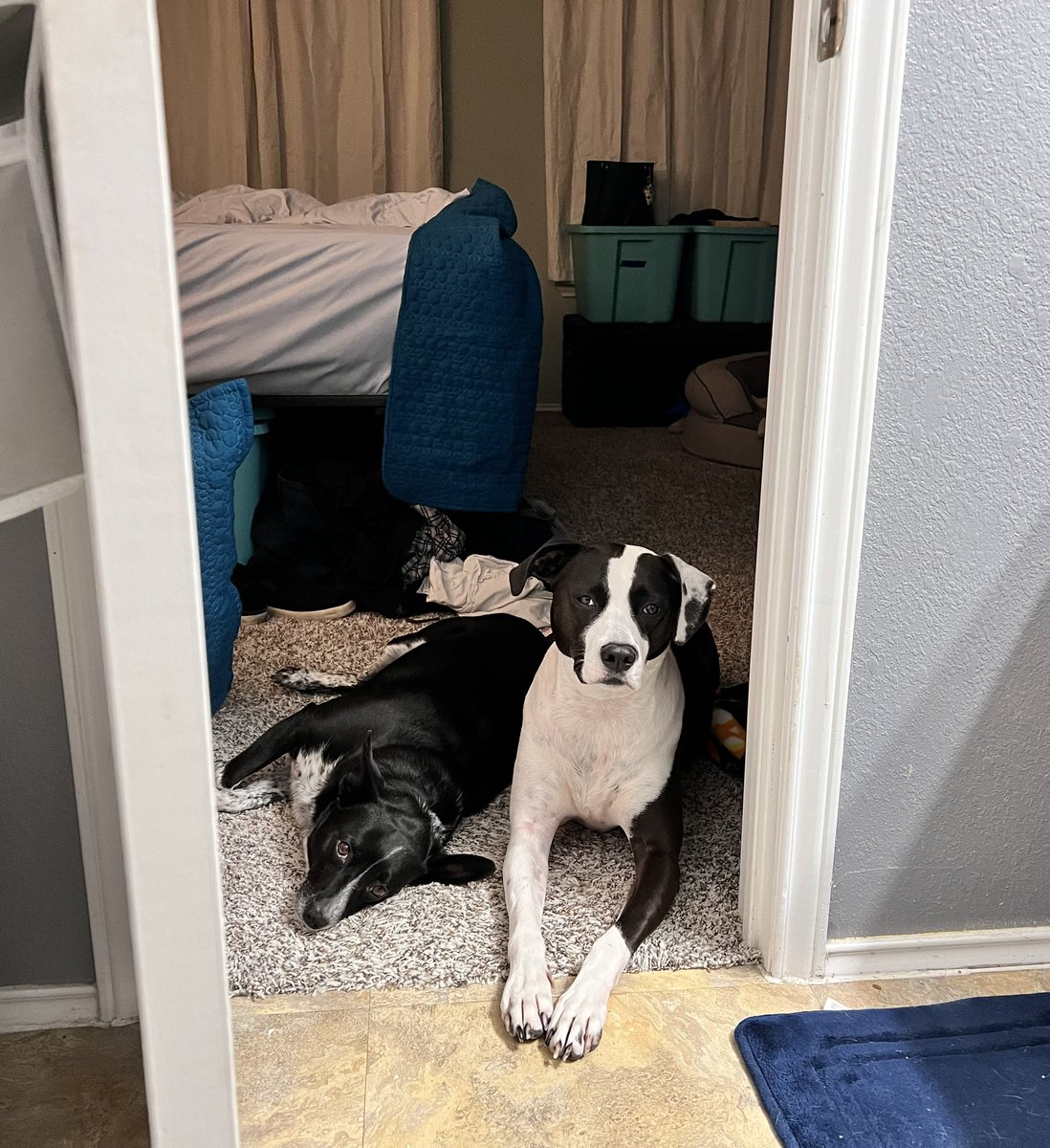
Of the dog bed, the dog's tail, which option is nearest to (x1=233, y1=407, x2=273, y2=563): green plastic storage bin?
the dog's tail

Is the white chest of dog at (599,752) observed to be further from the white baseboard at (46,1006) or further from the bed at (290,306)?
the bed at (290,306)

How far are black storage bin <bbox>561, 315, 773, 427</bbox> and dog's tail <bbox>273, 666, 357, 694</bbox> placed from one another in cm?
308

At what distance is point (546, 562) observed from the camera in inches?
72.9

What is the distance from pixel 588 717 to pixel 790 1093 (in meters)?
0.66

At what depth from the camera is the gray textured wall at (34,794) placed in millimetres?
1234

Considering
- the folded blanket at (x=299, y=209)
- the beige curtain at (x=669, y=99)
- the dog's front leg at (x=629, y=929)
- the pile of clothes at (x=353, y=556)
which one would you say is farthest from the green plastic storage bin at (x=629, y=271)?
the dog's front leg at (x=629, y=929)

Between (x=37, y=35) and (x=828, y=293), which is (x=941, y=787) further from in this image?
(x=37, y=35)

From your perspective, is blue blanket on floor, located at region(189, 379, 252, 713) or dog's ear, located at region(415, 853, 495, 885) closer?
dog's ear, located at region(415, 853, 495, 885)

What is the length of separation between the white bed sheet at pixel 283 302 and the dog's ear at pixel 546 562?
1.29 metres

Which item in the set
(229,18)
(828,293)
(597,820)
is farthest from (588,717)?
(229,18)

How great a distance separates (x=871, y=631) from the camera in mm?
1396

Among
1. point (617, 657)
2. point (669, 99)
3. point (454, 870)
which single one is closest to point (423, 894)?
point (454, 870)

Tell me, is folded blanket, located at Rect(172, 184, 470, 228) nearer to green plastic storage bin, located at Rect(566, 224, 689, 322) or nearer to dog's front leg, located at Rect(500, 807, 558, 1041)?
green plastic storage bin, located at Rect(566, 224, 689, 322)

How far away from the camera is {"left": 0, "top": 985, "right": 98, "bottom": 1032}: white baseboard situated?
135 centimetres
